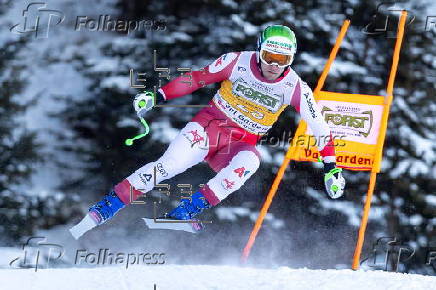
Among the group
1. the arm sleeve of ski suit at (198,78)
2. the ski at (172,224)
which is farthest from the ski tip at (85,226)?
the arm sleeve of ski suit at (198,78)

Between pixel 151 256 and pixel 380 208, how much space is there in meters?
2.53

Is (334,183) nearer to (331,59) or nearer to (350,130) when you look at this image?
(350,130)

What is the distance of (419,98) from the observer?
608 centimetres

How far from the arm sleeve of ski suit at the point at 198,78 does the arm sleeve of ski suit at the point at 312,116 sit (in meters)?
0.46

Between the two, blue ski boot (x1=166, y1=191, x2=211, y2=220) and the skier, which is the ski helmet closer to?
the skier

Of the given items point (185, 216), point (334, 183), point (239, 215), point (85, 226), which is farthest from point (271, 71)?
point (239, 215)

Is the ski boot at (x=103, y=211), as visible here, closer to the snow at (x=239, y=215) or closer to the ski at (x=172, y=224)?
the ski at (x=172, y=224)

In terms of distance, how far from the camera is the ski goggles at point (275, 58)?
406 centimetres

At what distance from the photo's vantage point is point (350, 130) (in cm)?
Answer: 478

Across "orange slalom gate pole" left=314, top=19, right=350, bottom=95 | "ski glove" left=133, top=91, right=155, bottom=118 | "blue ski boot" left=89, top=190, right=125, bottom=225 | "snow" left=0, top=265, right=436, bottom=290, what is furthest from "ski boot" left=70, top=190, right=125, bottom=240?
"orange slalom gate pole" left=314, top=19, right=350, bottom=95

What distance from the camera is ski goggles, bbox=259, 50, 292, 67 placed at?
4.06 meters

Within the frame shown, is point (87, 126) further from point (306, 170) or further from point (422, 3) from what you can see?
Result: point (422, 3)

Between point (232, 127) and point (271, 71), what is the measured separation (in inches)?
17.6

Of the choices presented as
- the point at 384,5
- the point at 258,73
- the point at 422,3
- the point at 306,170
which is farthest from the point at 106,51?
the point at 422,3
